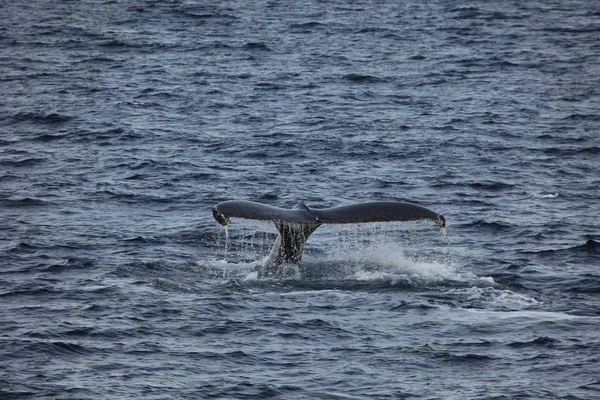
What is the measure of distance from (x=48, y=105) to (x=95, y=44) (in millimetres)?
13517

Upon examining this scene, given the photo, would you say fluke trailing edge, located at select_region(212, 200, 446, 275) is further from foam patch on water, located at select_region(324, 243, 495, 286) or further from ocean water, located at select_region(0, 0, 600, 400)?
foam patch on water, located at select_region(324, 243, 495, 286)

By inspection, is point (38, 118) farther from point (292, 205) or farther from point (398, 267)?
point (398, 267)

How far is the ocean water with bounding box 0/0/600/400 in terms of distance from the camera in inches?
568

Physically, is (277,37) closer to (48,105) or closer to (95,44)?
(95,44)

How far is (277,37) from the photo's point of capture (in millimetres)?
51312

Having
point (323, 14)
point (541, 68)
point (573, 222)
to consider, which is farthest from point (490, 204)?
point (323, 14)

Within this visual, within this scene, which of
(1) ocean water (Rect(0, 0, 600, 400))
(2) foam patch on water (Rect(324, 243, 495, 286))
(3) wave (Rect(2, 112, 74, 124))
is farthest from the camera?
(3) wave (Rect(2, 112, 74, 124))

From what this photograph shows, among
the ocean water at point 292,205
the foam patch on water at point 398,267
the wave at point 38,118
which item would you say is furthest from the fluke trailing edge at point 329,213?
the wave at point 38,118

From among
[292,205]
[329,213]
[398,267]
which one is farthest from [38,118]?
[329,213]

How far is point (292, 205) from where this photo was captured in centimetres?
2397

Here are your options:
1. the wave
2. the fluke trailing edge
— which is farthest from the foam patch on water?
the wave

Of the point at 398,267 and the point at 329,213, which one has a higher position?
the point at 329,213

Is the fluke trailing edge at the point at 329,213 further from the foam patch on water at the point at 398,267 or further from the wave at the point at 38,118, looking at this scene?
the wave at the point at 38,118

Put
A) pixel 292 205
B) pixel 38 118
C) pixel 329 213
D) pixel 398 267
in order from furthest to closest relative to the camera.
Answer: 1. pixel 38 118
2. pixel 292 205
3. pixel 398 267
4. pixel 329 213
